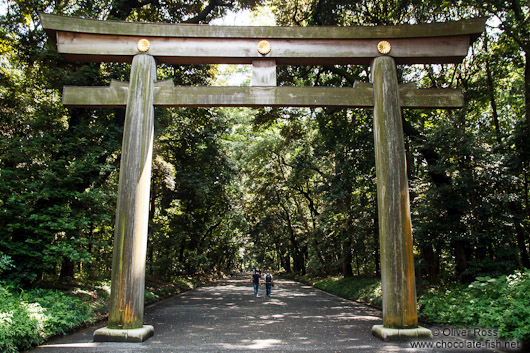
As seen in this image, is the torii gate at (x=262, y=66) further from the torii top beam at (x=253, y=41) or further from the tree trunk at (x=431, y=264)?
the tree trunk at (x=431, y=264)

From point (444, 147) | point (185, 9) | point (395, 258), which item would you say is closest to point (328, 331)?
point (395, 258)

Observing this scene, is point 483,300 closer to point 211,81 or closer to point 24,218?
point 24,218

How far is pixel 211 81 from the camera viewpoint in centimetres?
1562

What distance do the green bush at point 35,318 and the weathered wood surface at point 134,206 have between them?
1.28 m

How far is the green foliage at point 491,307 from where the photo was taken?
5.65 meters

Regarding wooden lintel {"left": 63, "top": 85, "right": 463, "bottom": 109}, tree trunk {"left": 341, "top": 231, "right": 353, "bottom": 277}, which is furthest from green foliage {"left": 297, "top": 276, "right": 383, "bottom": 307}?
wooden lintel {"left": 63, "top": 85, "right": 463, "bottom": 109}

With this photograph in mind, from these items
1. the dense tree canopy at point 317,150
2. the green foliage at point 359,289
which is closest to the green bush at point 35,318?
the dense tree canopy at point 317,150

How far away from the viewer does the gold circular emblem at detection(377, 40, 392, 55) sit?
702 centimetres

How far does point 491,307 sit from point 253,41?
7.07 m

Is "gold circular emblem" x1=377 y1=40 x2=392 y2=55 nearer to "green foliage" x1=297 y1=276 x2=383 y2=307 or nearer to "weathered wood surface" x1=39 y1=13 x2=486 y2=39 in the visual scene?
"weathered wood surface" x1=39 y1=13 x2=486 y2=39

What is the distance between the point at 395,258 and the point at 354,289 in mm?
10875

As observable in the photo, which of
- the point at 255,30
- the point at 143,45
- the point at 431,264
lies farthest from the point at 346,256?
the point at 143,45

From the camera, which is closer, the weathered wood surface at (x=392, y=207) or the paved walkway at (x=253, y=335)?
the paved walkway at (x=253, y=335)

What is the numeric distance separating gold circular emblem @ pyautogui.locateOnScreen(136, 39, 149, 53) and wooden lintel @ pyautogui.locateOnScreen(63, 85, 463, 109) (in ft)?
2.72
